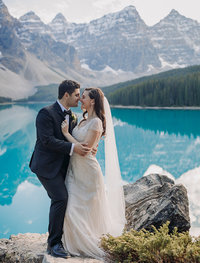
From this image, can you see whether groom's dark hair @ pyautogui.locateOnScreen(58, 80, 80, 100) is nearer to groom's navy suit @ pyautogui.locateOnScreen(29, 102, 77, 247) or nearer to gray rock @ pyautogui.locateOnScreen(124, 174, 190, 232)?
groom's navy suit @ pyautogui.locateOnScreen(29, 102, 77, 247)

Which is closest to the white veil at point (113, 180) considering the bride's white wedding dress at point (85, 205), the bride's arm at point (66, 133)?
the bride's white wedding dress at point (85, 205)

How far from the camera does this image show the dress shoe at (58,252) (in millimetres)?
3840

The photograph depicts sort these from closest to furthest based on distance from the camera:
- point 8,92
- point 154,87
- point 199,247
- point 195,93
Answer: point 199,247, point 195,93, point 154,87, point 8,92

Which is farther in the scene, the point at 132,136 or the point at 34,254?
the point at 132,136

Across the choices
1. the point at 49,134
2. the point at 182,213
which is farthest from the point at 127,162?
the point at 49,134

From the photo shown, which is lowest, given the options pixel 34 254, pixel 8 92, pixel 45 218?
pixel 45 218

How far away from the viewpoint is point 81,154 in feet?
13.4

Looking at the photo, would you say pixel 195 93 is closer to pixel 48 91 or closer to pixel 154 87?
pixel 154 87

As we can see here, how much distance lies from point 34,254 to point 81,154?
150 cm

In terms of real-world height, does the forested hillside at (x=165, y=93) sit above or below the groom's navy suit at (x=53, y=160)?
above

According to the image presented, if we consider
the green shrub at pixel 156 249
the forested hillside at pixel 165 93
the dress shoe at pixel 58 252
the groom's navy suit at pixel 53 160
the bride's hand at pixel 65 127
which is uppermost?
the forested hillside at pixel 165 93

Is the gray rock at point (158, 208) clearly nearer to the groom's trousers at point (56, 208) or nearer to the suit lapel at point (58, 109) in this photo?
Result: the groom's trousers at point (56, 208)

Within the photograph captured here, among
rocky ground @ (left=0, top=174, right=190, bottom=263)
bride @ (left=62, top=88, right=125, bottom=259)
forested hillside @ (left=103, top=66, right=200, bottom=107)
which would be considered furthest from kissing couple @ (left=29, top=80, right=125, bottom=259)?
forested hillside @ (left=103, top=66, right=200, bottom=107)

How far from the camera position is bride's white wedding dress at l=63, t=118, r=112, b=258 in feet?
13.2
